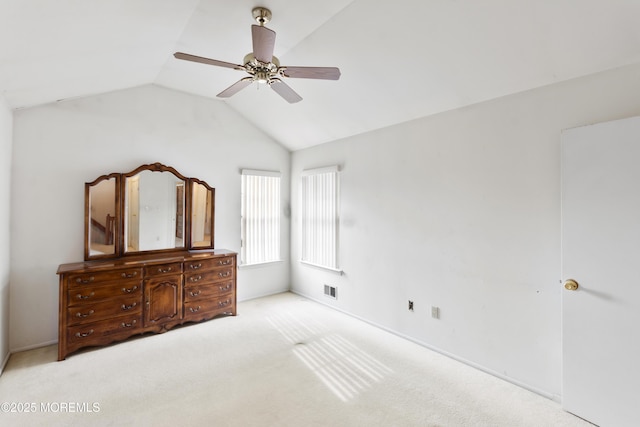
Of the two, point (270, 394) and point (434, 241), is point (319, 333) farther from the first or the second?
point (434, 241)

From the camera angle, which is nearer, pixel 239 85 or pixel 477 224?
pixel 239 85

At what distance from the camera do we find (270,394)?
2293 mm

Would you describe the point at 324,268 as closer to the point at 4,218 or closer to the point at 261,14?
the point at 261,14

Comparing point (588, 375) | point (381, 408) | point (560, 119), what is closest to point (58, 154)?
point (381, 408)

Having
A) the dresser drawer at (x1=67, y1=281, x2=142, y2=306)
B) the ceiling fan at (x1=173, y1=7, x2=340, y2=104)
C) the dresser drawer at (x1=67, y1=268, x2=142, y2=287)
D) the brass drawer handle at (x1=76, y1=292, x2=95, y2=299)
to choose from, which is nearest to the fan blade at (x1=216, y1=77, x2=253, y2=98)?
the ceiling fan at (x1=173, y1=7, x2=340, y2=104)

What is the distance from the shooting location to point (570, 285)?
209 centimetres

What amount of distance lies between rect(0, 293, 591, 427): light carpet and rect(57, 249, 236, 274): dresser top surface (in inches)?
33.7

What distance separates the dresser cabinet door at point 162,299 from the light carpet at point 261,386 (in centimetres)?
21

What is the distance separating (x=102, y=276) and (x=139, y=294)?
0.42 meters

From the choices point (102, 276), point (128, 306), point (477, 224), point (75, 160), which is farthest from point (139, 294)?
point (477, 224)

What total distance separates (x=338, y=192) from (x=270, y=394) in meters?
2.65

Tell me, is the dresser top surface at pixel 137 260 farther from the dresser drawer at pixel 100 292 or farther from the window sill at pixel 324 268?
the window sill at pixel 324 268

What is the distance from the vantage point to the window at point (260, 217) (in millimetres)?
4617

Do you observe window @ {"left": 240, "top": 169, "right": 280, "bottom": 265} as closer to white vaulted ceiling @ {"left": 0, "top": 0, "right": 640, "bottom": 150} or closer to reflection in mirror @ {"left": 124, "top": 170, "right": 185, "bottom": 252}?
reflection in mirror @ {"left": 124, "top": 170, "right": 185, "bottom": 252}
